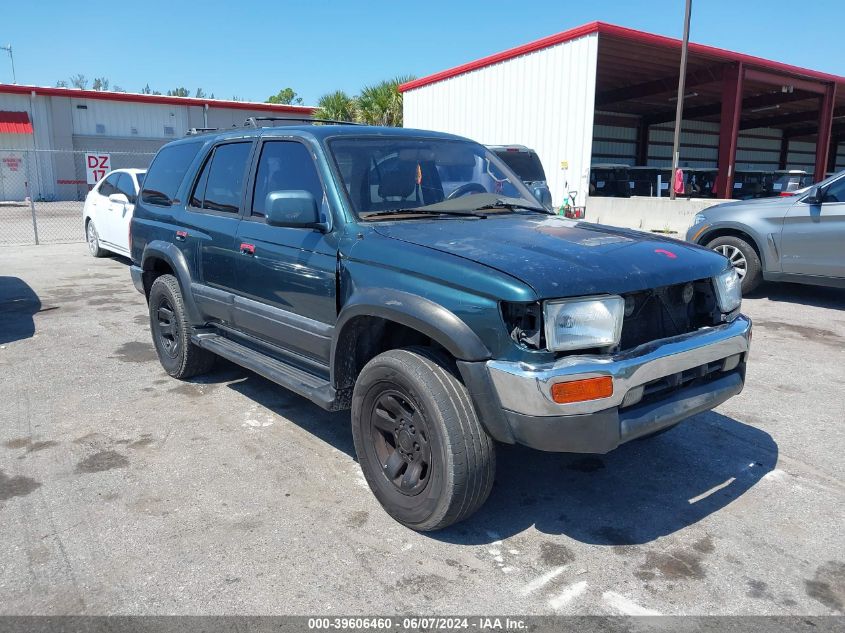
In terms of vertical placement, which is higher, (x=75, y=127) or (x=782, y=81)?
(x=782, y=81)

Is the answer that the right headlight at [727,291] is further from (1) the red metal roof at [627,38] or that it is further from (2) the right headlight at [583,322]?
(1) the red metal roof at [627,38]

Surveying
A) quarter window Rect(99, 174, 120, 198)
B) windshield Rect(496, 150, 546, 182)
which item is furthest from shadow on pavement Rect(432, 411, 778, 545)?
quarter window Rect(99, 174, 120, 198)

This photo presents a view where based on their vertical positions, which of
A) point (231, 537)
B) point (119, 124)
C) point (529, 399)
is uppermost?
point (119, 124)

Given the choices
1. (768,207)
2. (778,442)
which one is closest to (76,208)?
(768,207)

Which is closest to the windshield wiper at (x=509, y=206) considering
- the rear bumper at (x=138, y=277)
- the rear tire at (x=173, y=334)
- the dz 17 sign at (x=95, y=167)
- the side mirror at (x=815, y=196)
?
the rear tire at (x=173, y=334)

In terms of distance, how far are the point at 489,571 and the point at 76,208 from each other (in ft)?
95.5

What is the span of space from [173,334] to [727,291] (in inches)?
161

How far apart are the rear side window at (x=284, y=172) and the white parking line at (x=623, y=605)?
2416mm

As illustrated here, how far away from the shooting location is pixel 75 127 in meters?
32.1

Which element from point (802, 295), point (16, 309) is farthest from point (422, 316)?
point (802, 295)

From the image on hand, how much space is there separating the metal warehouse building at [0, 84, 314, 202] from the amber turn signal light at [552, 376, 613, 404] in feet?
100

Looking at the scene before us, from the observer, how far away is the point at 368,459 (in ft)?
11.1

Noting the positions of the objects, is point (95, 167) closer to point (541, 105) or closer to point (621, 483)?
point (541, 105)

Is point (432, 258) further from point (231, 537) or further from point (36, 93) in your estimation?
point (36, 93)
